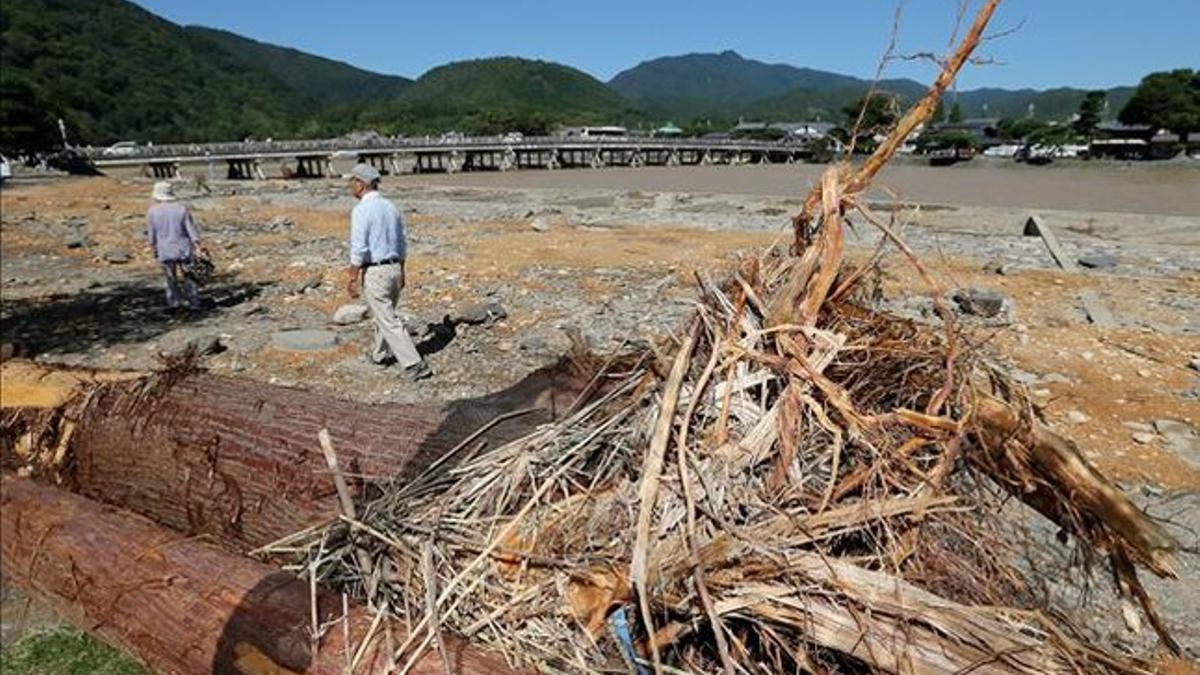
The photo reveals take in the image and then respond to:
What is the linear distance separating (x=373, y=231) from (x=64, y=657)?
3.72m

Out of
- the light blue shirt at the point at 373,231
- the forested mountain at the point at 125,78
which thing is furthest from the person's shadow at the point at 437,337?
the forested mountain at the point at 125,78

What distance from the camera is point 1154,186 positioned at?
3531cm

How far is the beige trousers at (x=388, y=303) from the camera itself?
643 centimetres

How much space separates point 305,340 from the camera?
8172mm

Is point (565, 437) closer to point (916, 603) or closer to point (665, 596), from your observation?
point (665, 596)

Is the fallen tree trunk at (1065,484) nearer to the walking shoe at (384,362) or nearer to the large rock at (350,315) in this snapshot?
the walking shoe at (384,362)

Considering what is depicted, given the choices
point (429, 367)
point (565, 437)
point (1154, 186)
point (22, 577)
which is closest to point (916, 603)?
point (565, 437)

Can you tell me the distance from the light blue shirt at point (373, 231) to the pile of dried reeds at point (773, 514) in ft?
12.9

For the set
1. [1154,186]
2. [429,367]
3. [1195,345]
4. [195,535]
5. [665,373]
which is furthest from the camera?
[1154,186]

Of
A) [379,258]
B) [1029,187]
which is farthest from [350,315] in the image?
[1029,187]

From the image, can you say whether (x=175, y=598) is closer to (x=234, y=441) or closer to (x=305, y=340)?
(x=234, y=441)

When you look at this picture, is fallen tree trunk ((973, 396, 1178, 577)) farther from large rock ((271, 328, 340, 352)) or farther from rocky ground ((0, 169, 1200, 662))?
large rock ((271, 328, 340, 352))

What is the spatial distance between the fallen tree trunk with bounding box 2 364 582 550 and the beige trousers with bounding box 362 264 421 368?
7.81 feet

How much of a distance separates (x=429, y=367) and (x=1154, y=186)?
40.6 meters
